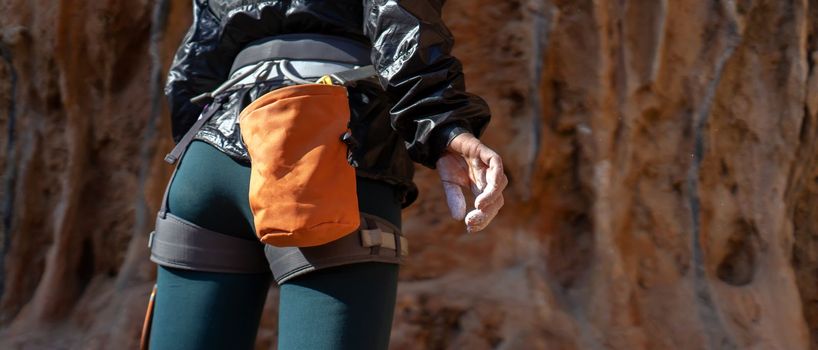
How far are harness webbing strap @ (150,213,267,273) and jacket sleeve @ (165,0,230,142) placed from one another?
270mm

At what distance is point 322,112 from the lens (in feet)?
3.30

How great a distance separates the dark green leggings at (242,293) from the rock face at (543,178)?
1048 mm

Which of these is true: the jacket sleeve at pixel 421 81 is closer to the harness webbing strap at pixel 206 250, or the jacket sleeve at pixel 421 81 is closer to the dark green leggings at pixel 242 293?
the dark green leggings at pixel 242 293

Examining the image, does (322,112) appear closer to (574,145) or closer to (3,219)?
(574,145)

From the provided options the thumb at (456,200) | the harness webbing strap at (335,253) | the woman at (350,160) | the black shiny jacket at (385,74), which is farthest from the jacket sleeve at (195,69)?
the thumb at (456,200)

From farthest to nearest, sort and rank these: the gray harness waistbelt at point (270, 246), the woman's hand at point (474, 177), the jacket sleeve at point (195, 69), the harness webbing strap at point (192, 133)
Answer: the jacket sleeve at point (195, 69), the harness webbing strap at point (192, 133), the gray harness waistbelt at point (270, 246), the woman's hand at point (474, 177)

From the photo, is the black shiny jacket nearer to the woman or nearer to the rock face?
the woman

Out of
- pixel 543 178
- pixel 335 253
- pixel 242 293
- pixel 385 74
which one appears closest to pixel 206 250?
pixel 242 293

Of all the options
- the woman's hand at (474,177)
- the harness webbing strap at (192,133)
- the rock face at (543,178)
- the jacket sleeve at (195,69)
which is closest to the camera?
the woman's hand at (474,177)

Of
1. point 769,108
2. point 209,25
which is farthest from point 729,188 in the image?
point 209,25

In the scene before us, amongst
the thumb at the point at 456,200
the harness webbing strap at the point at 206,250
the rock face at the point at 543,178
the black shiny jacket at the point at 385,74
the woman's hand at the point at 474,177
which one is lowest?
the rock face at the point at 543,178

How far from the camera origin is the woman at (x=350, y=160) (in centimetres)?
98

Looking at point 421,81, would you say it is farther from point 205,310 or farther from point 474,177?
point 205,310

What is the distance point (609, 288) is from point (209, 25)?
49.4 inches
